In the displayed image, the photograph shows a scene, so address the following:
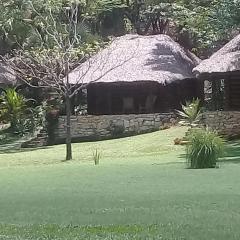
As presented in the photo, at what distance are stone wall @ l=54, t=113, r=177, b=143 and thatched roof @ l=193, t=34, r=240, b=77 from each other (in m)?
3.61

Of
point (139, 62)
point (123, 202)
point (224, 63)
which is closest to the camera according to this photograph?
point (123, 202)

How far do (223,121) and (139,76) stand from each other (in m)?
4.59

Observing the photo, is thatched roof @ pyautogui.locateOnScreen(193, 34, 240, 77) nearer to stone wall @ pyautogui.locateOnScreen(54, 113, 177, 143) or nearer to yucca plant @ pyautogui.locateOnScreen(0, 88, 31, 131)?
stone wall @ pyautogui.locateOnScreen(54, 113, 177, 143)

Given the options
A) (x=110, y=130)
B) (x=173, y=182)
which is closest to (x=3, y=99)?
(x=110, y=130)

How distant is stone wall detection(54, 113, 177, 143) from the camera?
99.7ft

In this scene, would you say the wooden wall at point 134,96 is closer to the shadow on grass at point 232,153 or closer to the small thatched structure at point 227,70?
the small thatched structure at point 227,70

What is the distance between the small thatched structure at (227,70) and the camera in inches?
1061

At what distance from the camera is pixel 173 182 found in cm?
1325

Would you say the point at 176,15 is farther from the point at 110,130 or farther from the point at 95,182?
the point at 95,182

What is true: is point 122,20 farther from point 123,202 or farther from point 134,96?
point 123,202

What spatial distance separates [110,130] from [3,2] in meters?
8.08

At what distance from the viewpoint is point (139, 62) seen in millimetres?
31297

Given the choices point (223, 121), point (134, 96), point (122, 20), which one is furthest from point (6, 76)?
point (223, 121)

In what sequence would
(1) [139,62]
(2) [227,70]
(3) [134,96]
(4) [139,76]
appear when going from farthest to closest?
(3) [134,96] → (1) [139,62] → (4) [139,76] → (2) [227,70]
